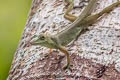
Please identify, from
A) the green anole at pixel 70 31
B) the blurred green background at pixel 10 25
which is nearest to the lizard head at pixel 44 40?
the green anole at pixel 70 31

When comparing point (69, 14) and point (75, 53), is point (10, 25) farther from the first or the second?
point (75, 53)

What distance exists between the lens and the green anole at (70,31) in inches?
144

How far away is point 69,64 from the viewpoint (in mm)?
3357

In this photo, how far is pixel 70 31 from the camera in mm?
3828

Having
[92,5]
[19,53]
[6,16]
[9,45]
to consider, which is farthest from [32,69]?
[6,16]

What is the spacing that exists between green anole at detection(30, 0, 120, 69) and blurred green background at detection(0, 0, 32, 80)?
1.92 metres

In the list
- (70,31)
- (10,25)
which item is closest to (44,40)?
(70,31)

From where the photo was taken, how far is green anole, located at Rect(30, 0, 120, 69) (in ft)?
12.0

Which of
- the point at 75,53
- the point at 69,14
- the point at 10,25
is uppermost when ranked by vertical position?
the point at 69,14

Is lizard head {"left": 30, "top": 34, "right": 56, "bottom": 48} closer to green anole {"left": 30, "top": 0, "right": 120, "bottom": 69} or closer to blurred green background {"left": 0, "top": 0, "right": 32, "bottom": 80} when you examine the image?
green anole {"left": 30, "top": 0, "right": 120, "bottom": 69}

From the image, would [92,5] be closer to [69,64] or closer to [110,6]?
[110,6]

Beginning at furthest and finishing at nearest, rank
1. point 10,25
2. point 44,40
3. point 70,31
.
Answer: point 10,25 < point 70,31 < point 44,40

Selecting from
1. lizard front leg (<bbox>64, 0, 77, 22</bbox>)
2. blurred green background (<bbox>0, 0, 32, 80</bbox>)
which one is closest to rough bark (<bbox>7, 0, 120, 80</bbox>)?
lizard front leg (<bbox>64, 0, 77, 22</bbox>)

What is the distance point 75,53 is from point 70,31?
395mm
